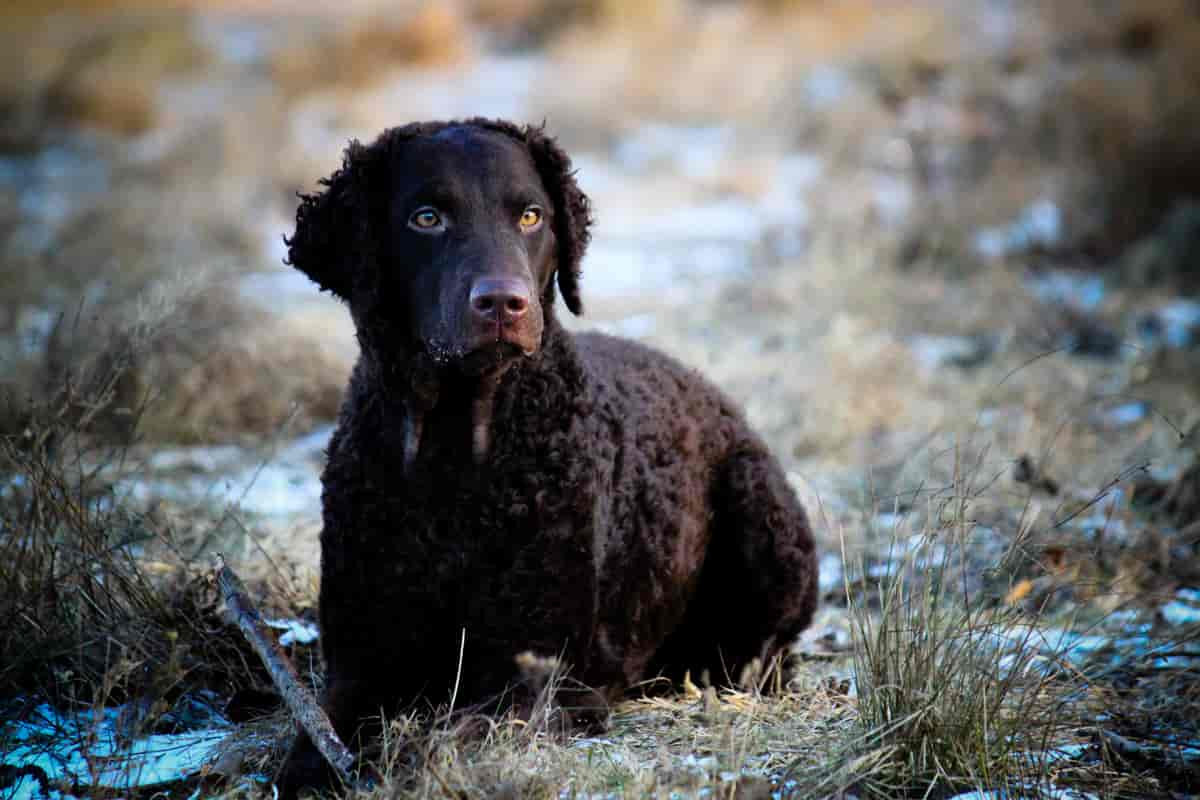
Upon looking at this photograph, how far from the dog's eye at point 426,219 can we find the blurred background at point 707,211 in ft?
Result: 2.93

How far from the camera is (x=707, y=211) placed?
37.7 ft

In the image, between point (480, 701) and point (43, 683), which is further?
point (43, 683)

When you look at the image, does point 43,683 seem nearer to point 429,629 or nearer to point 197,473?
point 429,629

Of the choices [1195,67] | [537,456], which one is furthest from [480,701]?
[1195,67]

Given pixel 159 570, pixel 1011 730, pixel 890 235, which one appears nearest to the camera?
pixel 1011 730

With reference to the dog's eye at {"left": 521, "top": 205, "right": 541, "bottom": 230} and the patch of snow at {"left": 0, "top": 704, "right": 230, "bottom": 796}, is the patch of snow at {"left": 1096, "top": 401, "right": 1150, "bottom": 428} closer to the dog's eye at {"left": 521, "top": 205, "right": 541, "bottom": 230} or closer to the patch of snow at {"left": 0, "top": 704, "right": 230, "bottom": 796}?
the dog's eye at {"left": 521, "top": 205, "right": 541, "bottom": 230}

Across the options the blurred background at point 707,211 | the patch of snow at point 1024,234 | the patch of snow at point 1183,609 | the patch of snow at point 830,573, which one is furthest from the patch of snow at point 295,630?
the patch of snow at point 1024,234

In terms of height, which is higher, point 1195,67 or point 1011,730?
point 1195,67

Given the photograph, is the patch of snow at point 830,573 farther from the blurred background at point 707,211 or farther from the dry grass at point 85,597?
the dry grass at point 85,597

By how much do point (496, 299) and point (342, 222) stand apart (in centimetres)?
60

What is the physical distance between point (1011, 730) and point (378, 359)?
5.85 ft

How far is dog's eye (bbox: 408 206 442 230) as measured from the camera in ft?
9.99

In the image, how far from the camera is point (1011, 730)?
2.77 meters

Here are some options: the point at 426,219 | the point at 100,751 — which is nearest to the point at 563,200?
the point at 426,219
